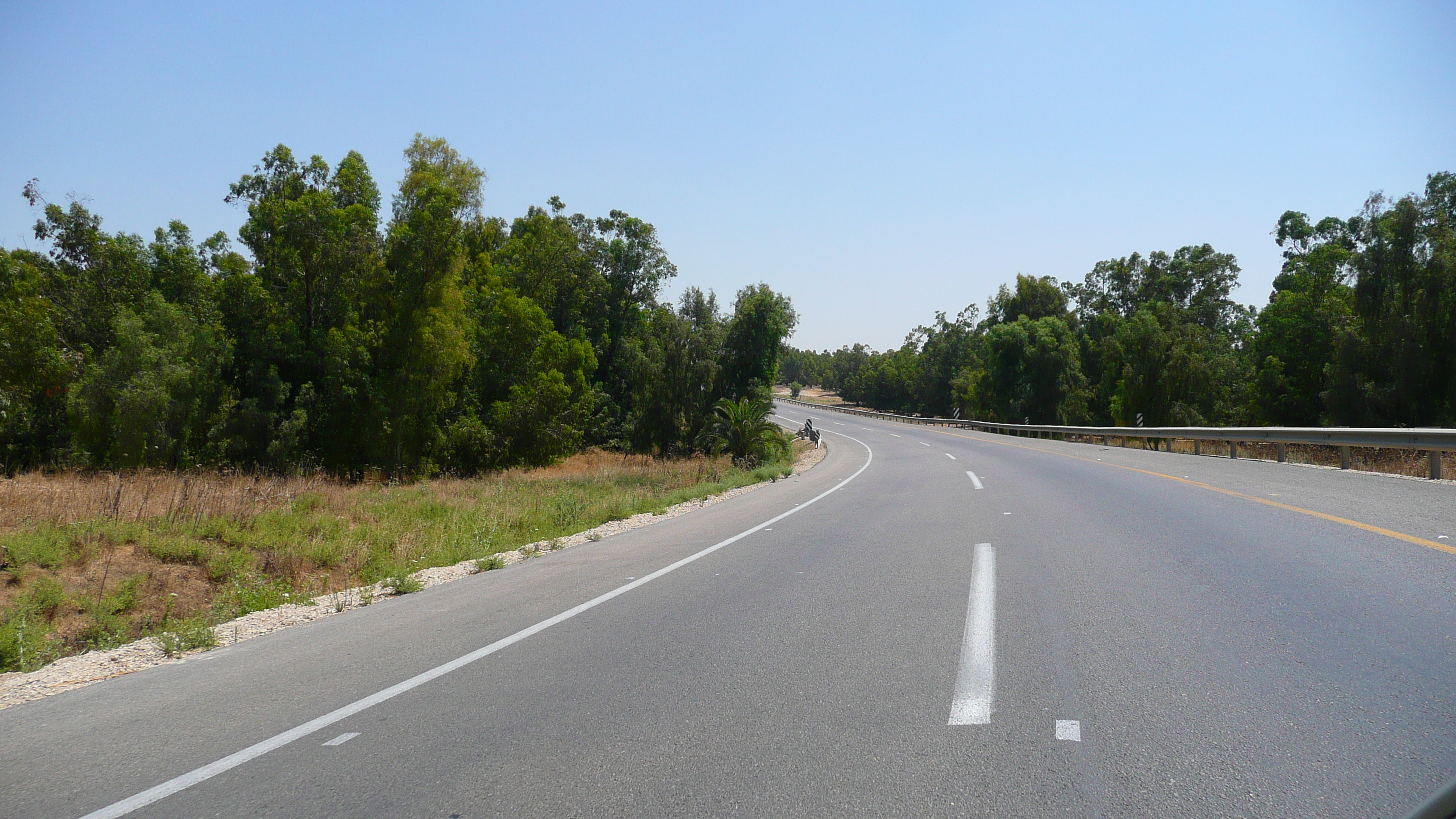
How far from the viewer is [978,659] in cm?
462

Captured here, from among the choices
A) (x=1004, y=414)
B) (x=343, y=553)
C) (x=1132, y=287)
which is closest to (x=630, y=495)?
(x=343, y=553)

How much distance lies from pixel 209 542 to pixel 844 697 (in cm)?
1067

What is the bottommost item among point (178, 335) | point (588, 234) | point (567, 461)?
point (567, 461)

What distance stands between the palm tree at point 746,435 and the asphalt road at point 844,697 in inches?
791

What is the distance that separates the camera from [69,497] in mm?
14469

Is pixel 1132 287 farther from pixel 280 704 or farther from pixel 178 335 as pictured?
pixel 280 704

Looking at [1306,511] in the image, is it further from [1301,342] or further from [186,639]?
[1301,342]

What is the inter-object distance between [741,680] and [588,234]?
49.3 metres

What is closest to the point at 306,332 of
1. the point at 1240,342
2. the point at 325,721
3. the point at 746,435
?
the point at 746,435

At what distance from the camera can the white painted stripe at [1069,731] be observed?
349 centimetres

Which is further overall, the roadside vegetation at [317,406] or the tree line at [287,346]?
the tree line at [287,346]

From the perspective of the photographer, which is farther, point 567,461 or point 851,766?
point 567,461

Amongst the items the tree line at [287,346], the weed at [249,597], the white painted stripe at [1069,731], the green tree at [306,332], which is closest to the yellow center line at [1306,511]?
the white painted stripe at [1069,731]

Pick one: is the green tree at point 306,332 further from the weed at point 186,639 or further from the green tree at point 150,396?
the weed at point 186,639
